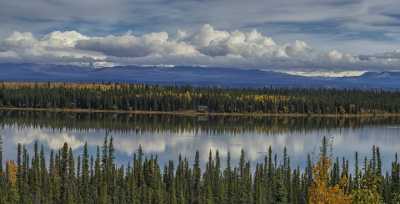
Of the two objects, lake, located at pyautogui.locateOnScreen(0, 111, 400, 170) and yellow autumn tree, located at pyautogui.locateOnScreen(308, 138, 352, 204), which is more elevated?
yellow autumn tree, located at pyautogui.locateOnScreen(308, 138, 352, 204)

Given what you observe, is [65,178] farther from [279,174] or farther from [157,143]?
[157,143]

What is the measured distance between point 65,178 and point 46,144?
6450 centimetres

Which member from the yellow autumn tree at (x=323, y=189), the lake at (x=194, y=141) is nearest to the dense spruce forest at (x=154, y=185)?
the lake at (x=194, y=141)

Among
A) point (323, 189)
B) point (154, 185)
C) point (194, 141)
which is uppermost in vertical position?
point (323, 189)

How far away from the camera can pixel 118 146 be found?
151250 millimetres

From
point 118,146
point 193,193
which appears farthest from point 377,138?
point 193,193

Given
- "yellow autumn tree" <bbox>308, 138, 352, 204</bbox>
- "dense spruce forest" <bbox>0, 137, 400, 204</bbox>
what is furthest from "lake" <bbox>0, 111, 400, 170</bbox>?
"yellow autumn tree" <bbox>308, 138, 352, 204</bbox>

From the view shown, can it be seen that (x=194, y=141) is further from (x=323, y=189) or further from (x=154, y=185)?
(x=323, y=189)

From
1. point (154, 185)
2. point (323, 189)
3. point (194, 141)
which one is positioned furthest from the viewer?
point (194, 141)

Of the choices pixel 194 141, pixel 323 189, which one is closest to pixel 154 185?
pixel 323 189

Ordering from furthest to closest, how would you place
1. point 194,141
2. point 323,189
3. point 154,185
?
point 194,141 → point 154,185 → point 323,189

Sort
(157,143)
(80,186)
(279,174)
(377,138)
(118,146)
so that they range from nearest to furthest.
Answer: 1. (80,186)
2. (279,174)
3. (118,146)
4. (157,143)
5. (377,138)

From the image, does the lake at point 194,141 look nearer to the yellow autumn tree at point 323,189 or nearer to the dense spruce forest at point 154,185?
the dense spruce forest at point 154,185

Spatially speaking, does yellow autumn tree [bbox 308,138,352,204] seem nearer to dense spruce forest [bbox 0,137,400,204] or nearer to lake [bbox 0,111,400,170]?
dense spruce forest [bbox 0,137,400,204]
